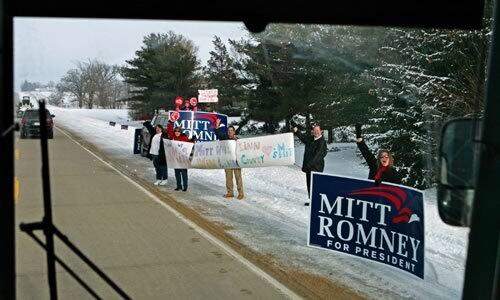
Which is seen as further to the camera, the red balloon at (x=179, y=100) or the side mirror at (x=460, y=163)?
the red balloon at (x=179, y=100)

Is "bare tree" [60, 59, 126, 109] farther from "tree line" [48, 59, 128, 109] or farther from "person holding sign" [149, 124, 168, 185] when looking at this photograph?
"person holding sign" [149, 124, 168, 185]

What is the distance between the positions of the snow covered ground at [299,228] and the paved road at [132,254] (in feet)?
1.65

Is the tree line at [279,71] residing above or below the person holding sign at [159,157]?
above

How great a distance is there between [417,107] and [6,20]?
25.1 feet

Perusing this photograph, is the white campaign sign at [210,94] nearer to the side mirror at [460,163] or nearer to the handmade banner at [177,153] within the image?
the side mirror at [460,163]

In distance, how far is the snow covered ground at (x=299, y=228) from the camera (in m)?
5.65

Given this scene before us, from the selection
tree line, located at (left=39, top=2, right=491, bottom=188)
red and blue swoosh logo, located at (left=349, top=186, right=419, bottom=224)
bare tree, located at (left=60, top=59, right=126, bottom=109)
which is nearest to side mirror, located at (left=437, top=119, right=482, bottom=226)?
tree line, located at (left=39, top=2, right=491, bottom=188)

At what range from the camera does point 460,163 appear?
6.59 feet

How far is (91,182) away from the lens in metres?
13.4

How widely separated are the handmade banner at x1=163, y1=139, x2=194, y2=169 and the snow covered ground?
610mm

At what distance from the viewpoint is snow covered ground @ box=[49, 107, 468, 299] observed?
565 cm

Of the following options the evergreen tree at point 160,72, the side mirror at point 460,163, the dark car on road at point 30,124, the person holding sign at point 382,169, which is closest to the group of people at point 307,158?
the person holding sign at point 382,169

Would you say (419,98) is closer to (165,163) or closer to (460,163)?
(460,163)

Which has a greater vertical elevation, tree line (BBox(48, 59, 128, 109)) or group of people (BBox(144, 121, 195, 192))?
tree line (BBox(48, 59, 128, 109))
